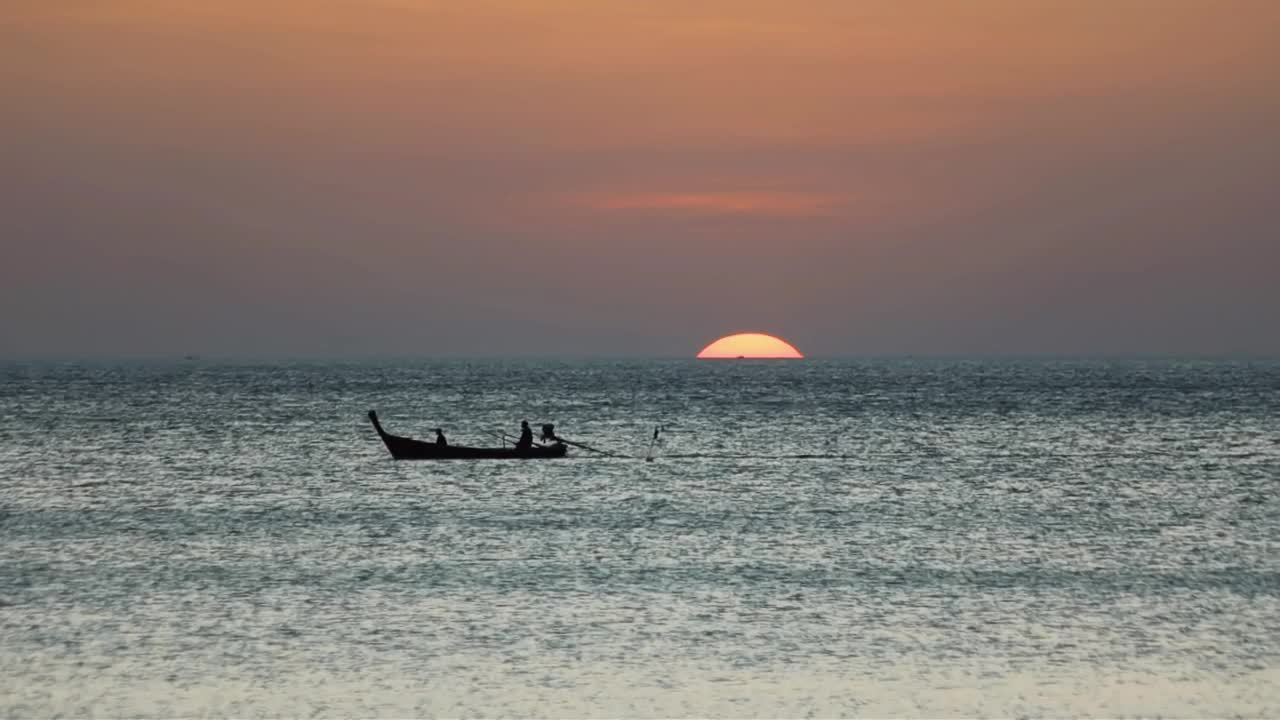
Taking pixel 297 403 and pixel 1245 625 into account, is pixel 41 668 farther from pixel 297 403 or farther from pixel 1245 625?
pixel 297 403

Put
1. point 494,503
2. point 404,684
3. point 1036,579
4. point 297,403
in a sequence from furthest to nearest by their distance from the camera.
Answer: point 297,403
point 494,503
point 1036,579
point 404,684

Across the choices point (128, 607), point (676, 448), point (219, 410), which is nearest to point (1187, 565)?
point (128, 607)

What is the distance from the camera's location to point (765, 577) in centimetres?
2958

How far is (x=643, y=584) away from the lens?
1128 inches

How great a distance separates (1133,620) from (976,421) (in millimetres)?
75848

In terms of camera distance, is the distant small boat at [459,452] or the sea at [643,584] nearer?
the sea at [643,584]

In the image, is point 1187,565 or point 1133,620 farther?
point 1187,565

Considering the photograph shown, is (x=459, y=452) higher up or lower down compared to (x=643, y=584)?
higher up

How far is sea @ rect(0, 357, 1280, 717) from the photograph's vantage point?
19.8 metres

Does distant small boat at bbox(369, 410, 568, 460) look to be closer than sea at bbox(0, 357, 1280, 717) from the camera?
No

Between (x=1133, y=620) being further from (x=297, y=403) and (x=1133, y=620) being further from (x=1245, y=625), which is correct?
(x=297, y=403)

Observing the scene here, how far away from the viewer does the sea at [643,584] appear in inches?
779

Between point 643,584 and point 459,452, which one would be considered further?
point 459,452

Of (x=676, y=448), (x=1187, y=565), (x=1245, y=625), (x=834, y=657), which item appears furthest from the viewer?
(x=676, y=448)
